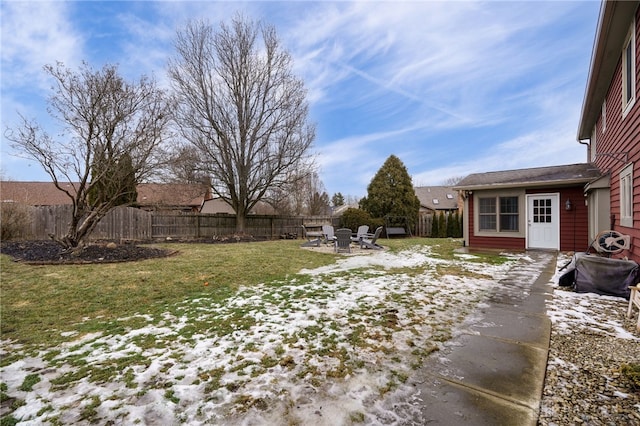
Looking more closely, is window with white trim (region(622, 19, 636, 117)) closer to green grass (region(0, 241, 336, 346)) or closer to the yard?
the yard

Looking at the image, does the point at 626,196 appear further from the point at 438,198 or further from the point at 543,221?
the point at 438,198

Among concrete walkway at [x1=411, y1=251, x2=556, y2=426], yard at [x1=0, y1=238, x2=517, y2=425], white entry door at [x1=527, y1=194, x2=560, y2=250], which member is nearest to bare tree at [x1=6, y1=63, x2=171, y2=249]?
yard at [x1=0, y1=238, x2=517, y2=425]

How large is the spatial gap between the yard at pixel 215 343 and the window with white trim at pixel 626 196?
8.78ft

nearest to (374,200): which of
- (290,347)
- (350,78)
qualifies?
(350,78)

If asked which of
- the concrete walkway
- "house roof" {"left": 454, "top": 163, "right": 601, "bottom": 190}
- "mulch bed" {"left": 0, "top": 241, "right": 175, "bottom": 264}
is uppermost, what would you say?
"house roof" {"left": 454, "top": 163, "right": 601, "bottom": 190}

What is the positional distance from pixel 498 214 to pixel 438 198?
2215cm

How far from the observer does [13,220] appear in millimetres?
11086

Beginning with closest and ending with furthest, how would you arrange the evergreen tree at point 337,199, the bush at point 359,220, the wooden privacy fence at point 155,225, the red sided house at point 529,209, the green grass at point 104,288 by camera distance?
the green grass at point 104,288 < the red sided house at point 529,209 < the wooden privacy fence at point 155,225 < the bush at point 359,220 < the evergreen tree at point 337,199

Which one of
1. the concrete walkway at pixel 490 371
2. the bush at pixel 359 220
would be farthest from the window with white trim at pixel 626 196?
the bush at pixel 359 220

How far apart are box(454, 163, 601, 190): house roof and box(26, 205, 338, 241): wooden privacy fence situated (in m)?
10.4

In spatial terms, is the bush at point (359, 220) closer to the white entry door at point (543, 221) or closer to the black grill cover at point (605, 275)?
the white entry door at point (543, 221)

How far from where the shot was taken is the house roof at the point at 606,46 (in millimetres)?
4691

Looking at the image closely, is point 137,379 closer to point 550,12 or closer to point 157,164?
point 157,164

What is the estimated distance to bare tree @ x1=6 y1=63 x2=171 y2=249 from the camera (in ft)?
25.6
